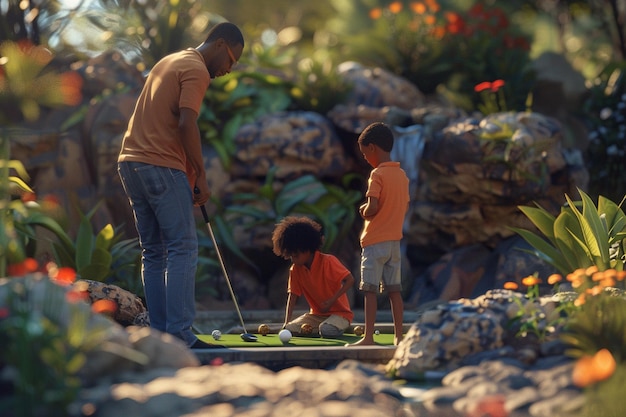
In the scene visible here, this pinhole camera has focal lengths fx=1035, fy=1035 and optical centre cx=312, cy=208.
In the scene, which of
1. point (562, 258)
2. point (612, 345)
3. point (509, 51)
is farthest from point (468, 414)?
point (509, 51)

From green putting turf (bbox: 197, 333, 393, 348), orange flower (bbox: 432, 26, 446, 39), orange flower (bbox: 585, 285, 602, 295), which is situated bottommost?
green putting turf (bbox: 197, 333, 393, 348)

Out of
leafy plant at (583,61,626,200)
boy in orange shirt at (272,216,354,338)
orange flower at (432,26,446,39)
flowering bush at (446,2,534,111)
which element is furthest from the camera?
orange flower at (432,26,446,39)

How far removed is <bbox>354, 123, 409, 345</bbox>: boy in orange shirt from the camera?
21.4 ft

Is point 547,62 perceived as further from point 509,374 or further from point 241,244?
point 509,374

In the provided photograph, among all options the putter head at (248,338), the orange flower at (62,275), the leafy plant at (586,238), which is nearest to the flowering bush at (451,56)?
the leafy plant at (586,238)

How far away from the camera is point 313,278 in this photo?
7312mm

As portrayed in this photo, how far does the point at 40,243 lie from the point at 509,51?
23.2 ft

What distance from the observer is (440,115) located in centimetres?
1155

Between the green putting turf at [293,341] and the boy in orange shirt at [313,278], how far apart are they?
0.15 m

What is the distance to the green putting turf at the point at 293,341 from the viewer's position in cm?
659

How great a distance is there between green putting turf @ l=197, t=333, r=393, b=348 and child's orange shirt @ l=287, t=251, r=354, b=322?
0.23m

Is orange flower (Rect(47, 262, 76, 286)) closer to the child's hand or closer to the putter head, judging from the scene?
the putter head

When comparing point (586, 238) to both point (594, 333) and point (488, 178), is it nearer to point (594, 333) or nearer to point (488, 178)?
point (594, 333)

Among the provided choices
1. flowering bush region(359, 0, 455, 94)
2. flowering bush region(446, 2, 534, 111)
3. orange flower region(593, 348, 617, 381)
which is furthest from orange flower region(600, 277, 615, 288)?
flowering bush region(359, 0, 455, 94)
